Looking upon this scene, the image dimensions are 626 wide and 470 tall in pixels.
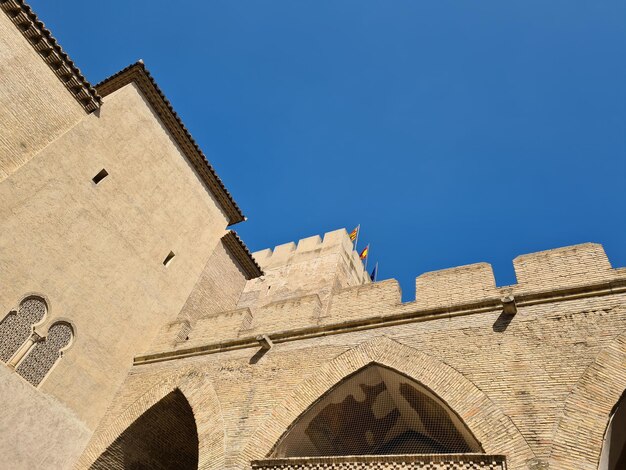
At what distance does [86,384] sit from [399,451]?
4541 mm

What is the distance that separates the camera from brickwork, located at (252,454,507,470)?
165 inches

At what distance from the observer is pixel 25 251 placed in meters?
6.36

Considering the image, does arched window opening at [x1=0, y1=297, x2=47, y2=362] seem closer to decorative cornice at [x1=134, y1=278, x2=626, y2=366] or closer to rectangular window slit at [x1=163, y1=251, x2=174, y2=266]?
decorative cornice at [x1=134, y1=278, x2=626, y2=366]

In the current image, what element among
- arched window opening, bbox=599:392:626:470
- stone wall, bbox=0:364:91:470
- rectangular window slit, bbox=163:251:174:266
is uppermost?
rectangular window slit, bbox=163:251:174:266

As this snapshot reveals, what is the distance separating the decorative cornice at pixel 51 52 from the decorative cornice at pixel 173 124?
101 centimetres

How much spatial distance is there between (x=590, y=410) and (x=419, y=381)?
165 centimetres

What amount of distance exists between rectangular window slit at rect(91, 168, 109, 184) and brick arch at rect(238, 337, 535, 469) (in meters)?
4.73

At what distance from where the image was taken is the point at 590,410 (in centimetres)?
415

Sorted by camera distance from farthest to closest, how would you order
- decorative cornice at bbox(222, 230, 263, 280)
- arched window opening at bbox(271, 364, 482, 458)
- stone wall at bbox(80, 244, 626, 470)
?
decorative cornice at bbox(222, 230, 263, 280) → arched window opening at bbox(271, 364, 482, 458) → stone wall at bbox(80, 244, 626, 470)

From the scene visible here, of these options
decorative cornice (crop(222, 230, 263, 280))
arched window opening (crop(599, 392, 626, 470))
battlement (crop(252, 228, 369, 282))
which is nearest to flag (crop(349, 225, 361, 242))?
battlement (crop(252, 228, 369, 282))

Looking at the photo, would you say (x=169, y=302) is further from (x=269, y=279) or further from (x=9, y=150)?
(x=269, y=279)

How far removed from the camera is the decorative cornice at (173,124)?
8.62 metres

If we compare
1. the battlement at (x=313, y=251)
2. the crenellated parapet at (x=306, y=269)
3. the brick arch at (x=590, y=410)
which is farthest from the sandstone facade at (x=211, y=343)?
the battlement at (x=313, y=251)

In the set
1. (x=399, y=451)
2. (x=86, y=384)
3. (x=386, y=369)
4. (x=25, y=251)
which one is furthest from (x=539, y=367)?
(x=25, y=251)
